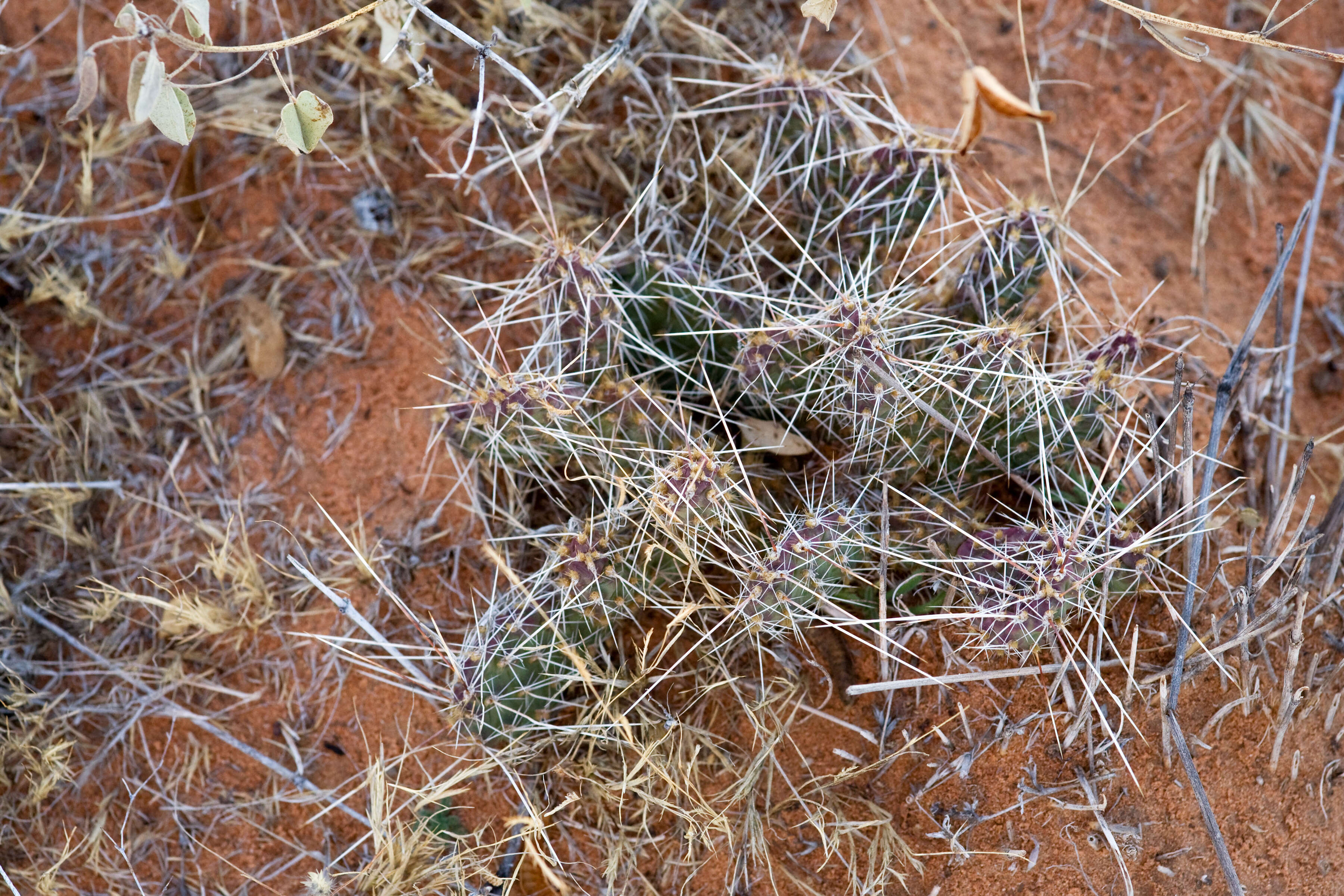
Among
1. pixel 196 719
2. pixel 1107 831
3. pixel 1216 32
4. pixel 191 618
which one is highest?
pixel 1216 32

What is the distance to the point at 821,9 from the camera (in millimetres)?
1589

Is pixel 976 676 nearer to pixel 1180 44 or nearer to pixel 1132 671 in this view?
pixel 1132 671

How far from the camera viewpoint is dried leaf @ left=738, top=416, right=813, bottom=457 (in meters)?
1.75

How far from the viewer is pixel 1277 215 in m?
2.46

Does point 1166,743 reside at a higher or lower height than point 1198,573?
lower

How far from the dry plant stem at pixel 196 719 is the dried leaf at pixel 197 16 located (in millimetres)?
1227

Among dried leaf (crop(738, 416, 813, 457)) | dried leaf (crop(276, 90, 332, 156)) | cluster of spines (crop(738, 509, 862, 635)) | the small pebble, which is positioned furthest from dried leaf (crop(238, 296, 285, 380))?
cluster of spines (crop(738, 509, 862, 635))

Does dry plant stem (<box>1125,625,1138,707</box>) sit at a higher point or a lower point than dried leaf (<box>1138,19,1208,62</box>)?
lower

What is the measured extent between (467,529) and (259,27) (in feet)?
4.48

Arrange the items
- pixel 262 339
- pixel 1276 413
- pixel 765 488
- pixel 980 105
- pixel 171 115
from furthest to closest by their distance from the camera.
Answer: pixel 262 339 < pixel 1276 413 < pixel 980 105 < pixel 765 488 < pixel 171 115

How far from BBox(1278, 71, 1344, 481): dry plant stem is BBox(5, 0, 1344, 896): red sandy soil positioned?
49 mm

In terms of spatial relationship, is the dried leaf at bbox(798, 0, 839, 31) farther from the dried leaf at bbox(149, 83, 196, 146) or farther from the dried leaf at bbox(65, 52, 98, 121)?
the dried leaf at bbox(65, 52, 98, 121)

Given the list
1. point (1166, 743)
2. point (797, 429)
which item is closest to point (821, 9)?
point (797, 429)

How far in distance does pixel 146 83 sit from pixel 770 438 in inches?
45.5
